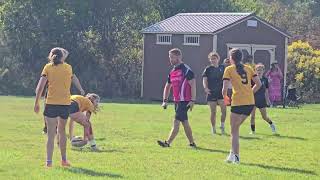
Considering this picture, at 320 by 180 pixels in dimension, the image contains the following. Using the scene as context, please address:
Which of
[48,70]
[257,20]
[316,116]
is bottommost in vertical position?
[316,116]

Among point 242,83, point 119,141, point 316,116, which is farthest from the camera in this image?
point 316,116

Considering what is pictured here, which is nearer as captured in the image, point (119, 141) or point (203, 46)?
point (119, 141)

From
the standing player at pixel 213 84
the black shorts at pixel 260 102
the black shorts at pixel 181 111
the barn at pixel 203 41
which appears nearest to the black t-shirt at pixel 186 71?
the black shorts at pixel 181 111

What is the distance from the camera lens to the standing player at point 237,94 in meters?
12.6

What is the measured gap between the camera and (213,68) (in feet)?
59.3

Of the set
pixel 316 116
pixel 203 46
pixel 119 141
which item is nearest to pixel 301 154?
pixel 119 141

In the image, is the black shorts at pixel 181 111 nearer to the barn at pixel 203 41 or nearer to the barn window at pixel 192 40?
the barn at pixel 203 41

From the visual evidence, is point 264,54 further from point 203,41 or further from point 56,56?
point 56,56

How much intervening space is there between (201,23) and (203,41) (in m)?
1.71

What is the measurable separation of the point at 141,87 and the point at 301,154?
28.6 m

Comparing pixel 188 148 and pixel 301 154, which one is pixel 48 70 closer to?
pixel 188 148

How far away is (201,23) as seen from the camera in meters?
38.9

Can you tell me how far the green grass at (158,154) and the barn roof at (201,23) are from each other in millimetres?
15769

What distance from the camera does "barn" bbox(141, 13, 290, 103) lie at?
37531 millimetres
